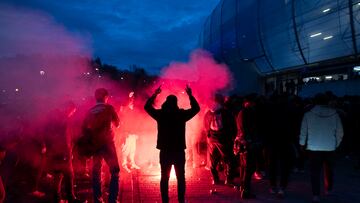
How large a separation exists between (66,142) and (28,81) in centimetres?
660

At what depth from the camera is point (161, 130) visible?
6.01 m

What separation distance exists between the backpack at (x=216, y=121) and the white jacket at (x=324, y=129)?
6.01ft

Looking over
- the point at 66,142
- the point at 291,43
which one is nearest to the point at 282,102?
the point at 66,142

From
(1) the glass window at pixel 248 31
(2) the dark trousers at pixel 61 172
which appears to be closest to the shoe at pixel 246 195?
(2) the dark trousers at pixel 61 172

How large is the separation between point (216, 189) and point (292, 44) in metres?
15.2

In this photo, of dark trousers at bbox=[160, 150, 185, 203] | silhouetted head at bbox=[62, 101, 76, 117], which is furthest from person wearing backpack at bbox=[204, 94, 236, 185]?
silhouetted head at bbox=[62, 101, 76, 117]

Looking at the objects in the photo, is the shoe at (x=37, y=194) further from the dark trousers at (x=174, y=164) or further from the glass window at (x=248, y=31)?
the glass window at (x=248, y=31)

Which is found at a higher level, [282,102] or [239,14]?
[239,14]

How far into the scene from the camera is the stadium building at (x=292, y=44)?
16375mm

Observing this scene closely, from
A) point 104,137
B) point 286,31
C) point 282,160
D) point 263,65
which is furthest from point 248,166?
point 263,65

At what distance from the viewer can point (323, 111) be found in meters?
6.67

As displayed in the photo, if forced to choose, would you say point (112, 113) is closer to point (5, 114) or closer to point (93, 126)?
point (93, 126)

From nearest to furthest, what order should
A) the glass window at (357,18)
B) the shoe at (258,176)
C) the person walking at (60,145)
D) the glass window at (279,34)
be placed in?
the person walking at (60,145) < the shoe at (258,176) < the glass window at (357,18) < the glass window at (279,34)

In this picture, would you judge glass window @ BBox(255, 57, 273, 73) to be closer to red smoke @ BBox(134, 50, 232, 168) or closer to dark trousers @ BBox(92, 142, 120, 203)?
red smoke @ BBox(134, 50, 232, 168)
